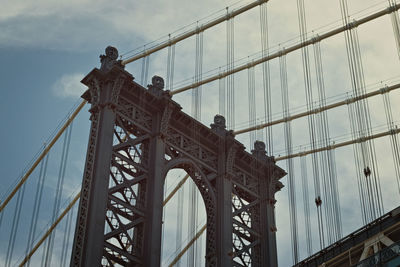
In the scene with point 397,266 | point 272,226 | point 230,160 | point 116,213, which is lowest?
point 397,266

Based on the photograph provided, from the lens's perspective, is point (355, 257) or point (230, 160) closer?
point (355, 257)

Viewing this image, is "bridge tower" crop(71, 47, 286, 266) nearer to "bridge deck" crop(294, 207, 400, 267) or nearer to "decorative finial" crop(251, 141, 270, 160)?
"decorative finial" crop(251, 141, 270, 160)

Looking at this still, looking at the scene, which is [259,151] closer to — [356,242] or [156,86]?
[156,86]

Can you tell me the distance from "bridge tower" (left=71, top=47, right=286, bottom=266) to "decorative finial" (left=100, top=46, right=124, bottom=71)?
59mm

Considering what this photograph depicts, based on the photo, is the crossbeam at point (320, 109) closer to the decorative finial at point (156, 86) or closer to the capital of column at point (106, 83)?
the decorative finial at point (156, 86)

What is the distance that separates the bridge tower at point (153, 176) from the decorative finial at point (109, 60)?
6 cm

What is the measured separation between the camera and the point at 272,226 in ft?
145

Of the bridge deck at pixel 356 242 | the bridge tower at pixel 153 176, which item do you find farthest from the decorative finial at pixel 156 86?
the bridge deck at pixel 356 242

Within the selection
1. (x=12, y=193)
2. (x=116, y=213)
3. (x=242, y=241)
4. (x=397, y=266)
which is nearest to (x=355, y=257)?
(x=397, y=266)

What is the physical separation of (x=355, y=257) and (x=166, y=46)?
3105cm

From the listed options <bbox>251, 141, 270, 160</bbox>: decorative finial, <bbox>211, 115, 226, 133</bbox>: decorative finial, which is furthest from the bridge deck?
<bbox>251, 141, 270, 160</bbox>: decorative finial

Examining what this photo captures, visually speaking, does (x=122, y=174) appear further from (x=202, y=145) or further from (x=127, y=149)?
(x=202, y=145)

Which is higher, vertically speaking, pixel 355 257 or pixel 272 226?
pixel 272 226

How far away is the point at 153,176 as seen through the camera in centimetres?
3706
